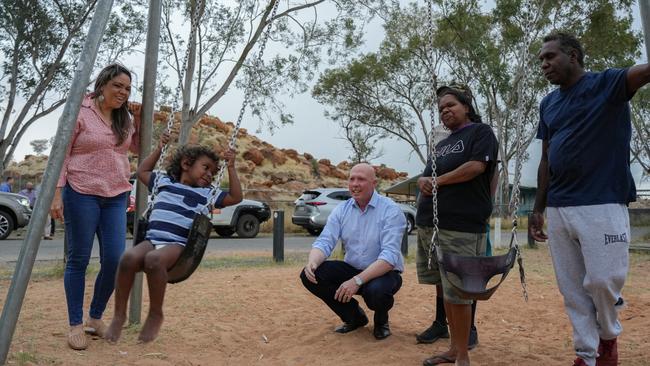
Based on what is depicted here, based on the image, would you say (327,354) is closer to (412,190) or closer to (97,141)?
(97,141)

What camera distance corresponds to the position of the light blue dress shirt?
451cm

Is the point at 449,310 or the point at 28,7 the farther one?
the point at 28,7

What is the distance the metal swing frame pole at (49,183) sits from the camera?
3.56 metres

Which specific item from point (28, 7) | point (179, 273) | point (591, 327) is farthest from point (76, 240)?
point (28, 7)

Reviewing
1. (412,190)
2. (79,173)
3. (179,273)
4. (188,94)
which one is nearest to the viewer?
(179,273)

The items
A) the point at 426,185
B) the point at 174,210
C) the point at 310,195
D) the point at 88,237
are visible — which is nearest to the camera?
the point at 174,210

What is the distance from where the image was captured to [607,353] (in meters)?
3.47

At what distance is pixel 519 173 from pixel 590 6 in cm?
1936

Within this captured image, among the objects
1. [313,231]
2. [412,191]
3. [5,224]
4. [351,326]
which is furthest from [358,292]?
[412,191]

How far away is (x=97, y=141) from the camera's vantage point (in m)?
4.08

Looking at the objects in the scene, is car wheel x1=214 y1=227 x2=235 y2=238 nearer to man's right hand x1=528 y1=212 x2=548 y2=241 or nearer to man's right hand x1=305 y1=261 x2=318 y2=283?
man's right hand x1=305 y1=261 x2=318 y2=283

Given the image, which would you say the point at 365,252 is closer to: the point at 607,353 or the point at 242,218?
the point at 607,353

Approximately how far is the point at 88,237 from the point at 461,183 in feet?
7.98

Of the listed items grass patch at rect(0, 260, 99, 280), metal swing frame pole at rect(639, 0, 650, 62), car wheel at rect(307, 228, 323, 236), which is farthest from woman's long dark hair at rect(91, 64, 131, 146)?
car wheel at rect(307, 228, 323, 236)
